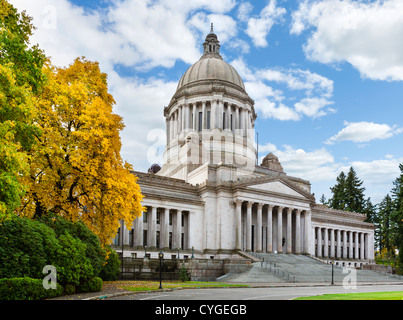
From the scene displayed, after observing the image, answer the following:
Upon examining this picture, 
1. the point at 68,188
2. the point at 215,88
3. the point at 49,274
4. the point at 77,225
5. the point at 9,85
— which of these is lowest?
the point at 49,274

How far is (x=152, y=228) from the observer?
62125 mm

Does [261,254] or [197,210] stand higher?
[197,210]

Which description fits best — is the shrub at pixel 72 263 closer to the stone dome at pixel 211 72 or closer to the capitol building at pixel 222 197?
the capitol building at pixel 222 197

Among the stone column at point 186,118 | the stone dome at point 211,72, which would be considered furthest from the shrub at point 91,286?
the stone dome at point 211,72

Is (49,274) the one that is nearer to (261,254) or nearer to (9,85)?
(9,85)

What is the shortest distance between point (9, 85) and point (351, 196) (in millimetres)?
103933

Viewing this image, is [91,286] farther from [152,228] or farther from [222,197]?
[222,197]

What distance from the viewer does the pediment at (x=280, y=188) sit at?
6681 centimetres

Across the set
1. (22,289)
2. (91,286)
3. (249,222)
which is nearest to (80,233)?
(91,286)

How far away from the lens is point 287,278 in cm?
4806

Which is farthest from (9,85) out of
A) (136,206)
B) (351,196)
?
(351,196)

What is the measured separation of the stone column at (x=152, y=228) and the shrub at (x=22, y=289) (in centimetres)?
4137
